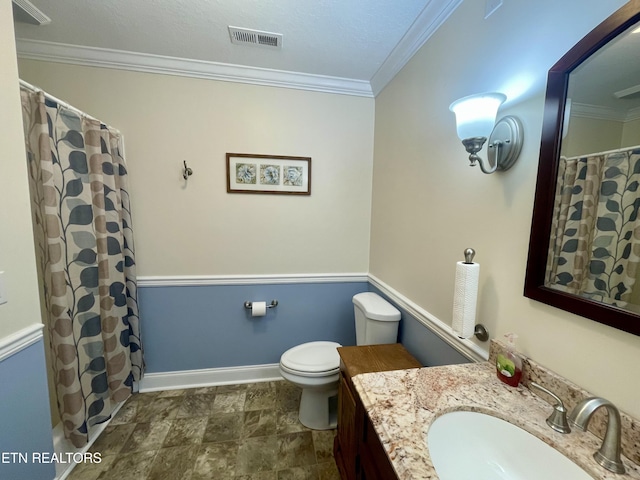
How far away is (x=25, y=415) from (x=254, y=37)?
7.01ft

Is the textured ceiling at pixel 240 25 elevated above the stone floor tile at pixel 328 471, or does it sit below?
above

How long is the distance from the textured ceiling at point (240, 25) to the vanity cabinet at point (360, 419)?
5.99ft

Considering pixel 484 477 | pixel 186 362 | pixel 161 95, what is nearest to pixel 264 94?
pixel 161 95

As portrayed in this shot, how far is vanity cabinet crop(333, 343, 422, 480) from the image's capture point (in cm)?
90

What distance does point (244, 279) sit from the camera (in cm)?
212

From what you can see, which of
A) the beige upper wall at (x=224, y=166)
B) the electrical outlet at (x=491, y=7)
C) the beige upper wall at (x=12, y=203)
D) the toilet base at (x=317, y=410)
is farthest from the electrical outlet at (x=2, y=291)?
the electrical outlet at (x=491, y=7)

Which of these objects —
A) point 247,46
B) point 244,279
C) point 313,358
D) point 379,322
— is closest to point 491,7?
point 247,46

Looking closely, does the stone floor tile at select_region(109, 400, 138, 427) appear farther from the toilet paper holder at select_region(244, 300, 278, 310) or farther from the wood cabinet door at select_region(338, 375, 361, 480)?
the wood cabinet door at select_region(338, 375, 361, 480)

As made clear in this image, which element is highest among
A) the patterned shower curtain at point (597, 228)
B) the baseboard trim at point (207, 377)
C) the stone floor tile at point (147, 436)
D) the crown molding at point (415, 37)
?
the crown molding at point (415, 37)

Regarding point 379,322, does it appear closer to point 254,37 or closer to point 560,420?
point 560,420

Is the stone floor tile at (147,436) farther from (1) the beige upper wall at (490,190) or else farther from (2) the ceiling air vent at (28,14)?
(2) the ceiling air vent at (28,14)

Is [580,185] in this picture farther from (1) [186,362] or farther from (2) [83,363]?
(1) [186,362]

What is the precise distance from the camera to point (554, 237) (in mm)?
Result: 812

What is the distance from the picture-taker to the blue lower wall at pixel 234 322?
2047 mm
